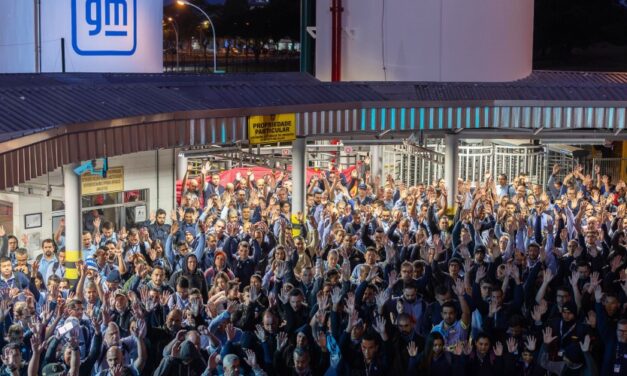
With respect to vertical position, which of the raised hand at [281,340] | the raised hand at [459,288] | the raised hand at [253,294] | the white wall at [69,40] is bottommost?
the raised hand at [281,340]

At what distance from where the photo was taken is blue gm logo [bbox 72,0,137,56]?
54.3ft

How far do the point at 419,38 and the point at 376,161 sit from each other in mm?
2794

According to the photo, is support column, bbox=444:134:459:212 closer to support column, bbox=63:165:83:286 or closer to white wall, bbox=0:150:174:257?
A: white wall, bbox=0:150:174:257

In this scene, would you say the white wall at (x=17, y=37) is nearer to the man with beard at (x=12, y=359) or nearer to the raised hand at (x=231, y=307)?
the raised hand at (x=231, y=307)

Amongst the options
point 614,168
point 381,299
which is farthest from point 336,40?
point 381,299

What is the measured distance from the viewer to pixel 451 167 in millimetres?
16281

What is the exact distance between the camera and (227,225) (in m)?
12.4

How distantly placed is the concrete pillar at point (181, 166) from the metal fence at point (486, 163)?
4158 mm

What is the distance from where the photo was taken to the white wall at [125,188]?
14766mm

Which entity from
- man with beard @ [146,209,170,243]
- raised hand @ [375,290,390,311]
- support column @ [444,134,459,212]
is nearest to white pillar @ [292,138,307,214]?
support column @ [444,134,459,212]

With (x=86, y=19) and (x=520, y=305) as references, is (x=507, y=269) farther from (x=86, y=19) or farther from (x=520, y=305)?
(x=86, y=19)

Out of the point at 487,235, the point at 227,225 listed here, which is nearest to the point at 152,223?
the point at 227,225

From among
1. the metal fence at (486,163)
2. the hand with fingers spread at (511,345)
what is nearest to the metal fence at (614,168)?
the metal fence at (486,163)

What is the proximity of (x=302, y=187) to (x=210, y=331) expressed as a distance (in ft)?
23.6
